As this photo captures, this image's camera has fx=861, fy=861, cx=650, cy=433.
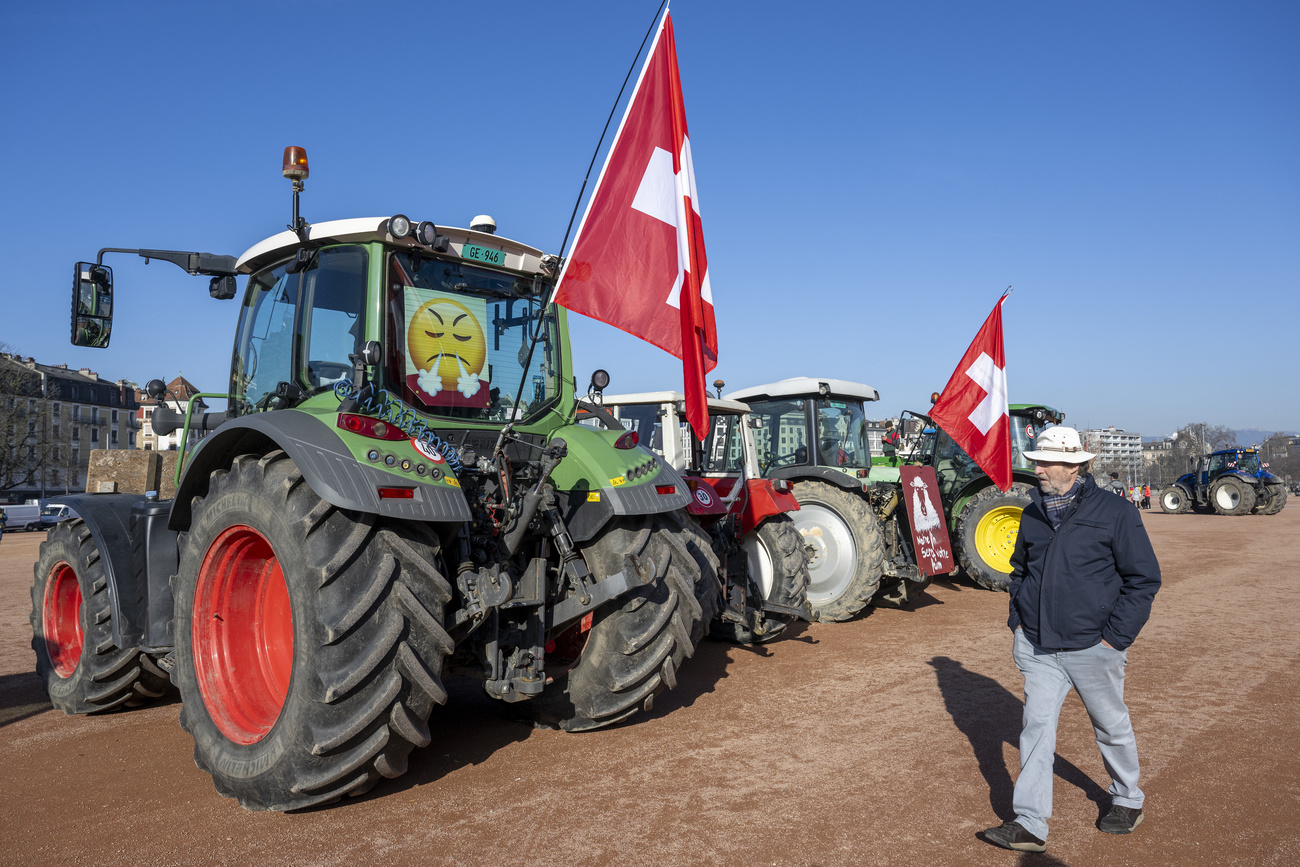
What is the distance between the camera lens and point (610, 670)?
399 cm

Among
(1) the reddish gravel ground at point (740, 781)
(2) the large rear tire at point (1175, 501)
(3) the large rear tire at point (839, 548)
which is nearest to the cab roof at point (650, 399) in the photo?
(3) the large rear tire at point (839, 548)

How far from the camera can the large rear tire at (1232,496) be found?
25.5 meters

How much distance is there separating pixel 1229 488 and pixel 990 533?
20684 mm

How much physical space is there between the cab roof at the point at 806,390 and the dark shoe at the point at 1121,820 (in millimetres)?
6593

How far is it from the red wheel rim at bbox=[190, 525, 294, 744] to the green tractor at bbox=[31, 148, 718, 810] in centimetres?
1

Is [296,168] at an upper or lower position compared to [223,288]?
upper

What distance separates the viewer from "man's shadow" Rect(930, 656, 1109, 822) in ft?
12.0

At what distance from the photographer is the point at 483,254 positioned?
165 inches

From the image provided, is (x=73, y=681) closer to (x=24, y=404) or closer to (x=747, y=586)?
(x=747, y=586)

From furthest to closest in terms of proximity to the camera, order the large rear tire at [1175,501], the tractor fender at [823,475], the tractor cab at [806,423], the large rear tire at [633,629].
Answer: the large rear tire at [1175,501]
the tractor cab at [806,423]
the tractor fender at [823,475]
the large rear tire at [633,629]

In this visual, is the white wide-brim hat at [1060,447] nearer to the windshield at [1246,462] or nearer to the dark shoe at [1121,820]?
the dark shoe at [1121,820]

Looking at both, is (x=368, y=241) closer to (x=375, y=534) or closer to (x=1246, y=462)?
(x=375, y=534)

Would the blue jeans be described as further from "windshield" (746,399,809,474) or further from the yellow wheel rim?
the yellow wheel rim

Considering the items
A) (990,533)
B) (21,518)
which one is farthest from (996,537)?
(21,518)
